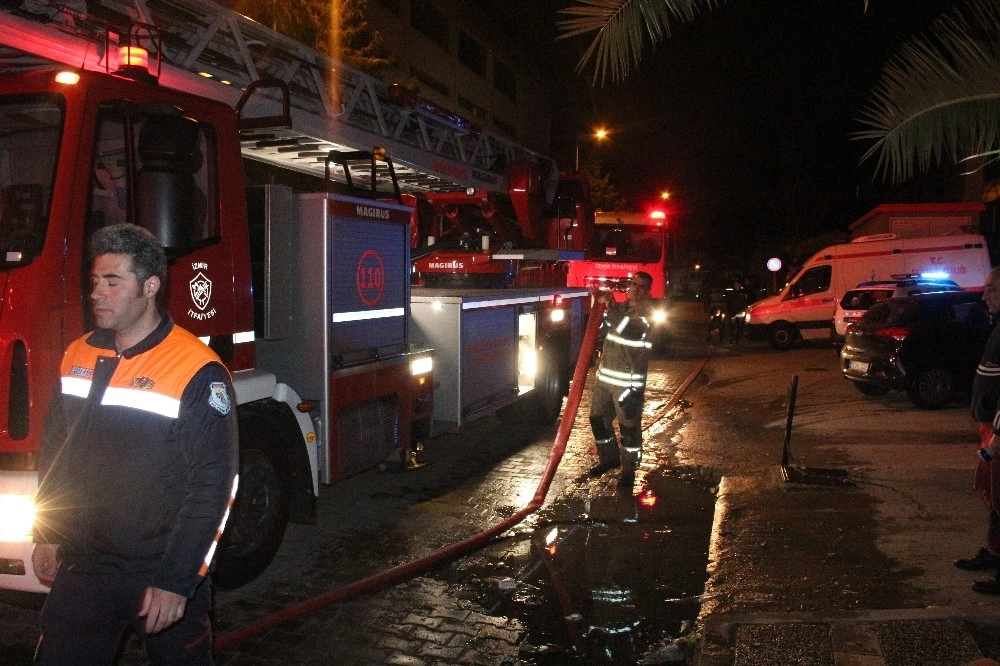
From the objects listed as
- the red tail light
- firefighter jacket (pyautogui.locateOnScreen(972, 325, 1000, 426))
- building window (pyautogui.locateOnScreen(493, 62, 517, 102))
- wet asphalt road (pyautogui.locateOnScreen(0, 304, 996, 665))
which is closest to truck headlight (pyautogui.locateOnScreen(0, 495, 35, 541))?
wet asphalt road (pyautogui.locateOnScreen(0, 304, 996, 665))

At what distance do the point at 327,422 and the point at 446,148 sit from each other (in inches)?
182

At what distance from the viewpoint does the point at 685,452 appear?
29.3 ft

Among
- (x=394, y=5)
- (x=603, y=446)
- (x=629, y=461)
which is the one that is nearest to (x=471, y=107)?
(x=394, y=5)

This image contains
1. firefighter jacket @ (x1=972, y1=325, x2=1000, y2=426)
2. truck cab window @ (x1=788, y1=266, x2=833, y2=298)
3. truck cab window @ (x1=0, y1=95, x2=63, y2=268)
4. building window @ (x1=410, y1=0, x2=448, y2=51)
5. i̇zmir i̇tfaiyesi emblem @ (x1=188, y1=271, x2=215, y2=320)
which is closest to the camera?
truck cab window @ (x1=0, y1=95, x2=63, y2=268)

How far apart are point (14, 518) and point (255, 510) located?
159cm

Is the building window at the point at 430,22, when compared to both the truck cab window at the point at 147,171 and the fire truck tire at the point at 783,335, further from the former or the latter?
the truck cab window at the point at 147,171

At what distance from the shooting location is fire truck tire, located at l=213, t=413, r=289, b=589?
4.74 m

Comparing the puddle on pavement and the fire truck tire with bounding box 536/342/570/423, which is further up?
the fire truck tire with bounding box 536/342/570/423

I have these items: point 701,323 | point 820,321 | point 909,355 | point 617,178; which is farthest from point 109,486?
point 617,178

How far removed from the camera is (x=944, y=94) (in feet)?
8.77

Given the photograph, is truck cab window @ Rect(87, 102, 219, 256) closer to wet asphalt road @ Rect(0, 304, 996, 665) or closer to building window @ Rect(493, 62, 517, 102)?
wet asphalt road @ Rect(0, 304, 996, 665)

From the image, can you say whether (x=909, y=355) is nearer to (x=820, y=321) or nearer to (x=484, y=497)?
(x=484, y=497)

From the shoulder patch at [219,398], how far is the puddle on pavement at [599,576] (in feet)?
7.28

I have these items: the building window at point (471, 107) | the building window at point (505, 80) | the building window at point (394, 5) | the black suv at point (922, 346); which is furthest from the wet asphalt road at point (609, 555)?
the building window at point (505, 80)
